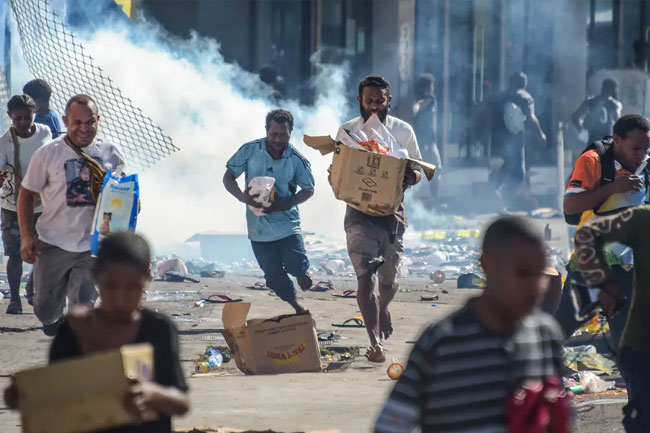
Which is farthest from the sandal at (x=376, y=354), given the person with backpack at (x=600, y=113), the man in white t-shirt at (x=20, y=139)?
the person with backpack at (x=600, y=113)

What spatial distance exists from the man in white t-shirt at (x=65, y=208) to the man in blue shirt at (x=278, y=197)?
1994 millimetres

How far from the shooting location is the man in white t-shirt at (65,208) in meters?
6.84

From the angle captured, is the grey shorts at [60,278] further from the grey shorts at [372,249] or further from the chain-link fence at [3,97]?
the chain-link fence at [3,97]

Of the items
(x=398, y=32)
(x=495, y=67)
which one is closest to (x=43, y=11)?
(x=398, y=32)

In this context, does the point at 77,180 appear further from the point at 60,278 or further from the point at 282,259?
the point at 282,259

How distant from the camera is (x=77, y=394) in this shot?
329cm

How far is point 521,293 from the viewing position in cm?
334

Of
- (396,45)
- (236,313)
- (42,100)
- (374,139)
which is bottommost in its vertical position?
(236,313)

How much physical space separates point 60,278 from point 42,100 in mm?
3351

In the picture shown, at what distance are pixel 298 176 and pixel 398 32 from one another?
35.0 feet

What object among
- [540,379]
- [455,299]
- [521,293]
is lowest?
[455,299]

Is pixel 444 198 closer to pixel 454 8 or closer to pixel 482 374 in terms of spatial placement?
pixel 454 8

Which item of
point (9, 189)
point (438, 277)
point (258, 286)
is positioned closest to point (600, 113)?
point (438, 277)

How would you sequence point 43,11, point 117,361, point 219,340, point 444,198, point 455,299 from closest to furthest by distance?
point 117,361
point 219,340
point 455,299
point 43,11
point 444,198
